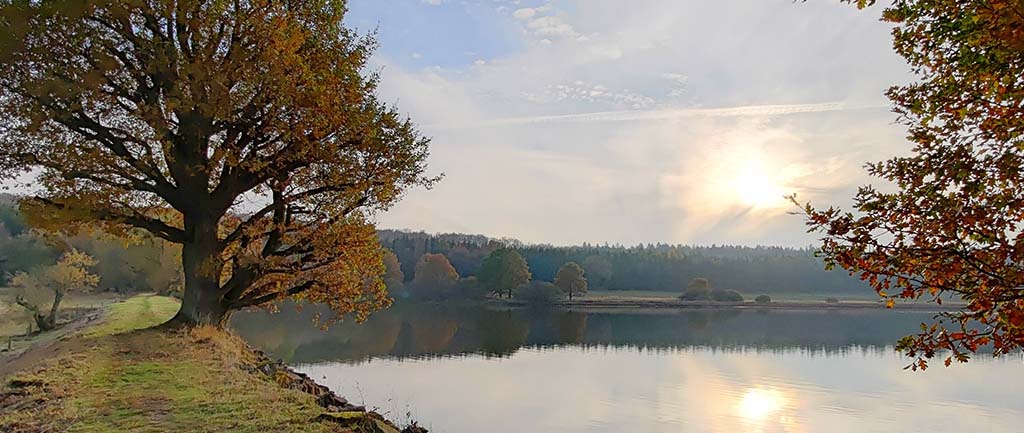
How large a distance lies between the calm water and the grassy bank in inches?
193

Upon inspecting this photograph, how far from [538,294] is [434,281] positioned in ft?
40.1

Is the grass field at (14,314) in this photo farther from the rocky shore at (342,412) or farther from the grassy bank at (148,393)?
the rocky shore at (342,412)

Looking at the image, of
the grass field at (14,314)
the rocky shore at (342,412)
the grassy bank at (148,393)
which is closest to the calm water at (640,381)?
the rocky shore at (342,412)

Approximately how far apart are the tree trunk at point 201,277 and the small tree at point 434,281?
205ft

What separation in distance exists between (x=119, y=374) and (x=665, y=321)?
50412 mm

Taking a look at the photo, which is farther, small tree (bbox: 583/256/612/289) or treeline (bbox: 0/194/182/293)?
small tree (bbox: 583/256/612/289)

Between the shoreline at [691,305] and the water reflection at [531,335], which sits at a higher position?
the shoreline at [691,305]

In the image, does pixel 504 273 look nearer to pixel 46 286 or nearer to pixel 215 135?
pixel 46 286

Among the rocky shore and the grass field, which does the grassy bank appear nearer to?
the rocky shore

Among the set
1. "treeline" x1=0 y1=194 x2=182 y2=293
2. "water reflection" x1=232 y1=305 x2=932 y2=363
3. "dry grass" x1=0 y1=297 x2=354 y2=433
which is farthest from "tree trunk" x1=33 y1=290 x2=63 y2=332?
"dry grass" x1=0 y1=297 x2=354 y2=433

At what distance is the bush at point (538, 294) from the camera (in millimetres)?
73312

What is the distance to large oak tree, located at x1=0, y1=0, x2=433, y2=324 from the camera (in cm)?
1208

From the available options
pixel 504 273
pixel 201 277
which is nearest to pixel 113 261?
pixel 201 277

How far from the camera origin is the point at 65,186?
12.6 m
